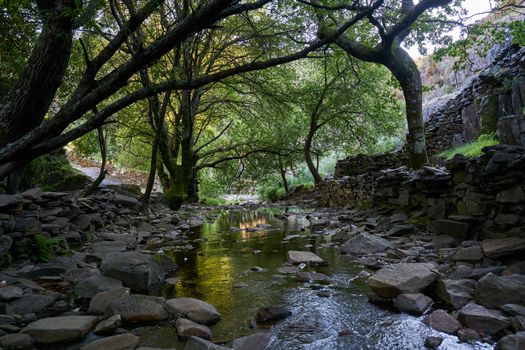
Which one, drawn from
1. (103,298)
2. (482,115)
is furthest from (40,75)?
(482,115)

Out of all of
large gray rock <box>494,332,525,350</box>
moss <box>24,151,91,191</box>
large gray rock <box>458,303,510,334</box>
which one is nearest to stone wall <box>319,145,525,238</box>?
large gray rock <box>458,303,510,334</box>

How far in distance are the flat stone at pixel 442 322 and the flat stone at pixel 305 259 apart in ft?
6.64

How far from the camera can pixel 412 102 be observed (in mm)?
8484

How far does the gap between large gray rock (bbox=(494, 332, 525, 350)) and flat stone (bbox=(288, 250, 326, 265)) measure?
2583 millimetres

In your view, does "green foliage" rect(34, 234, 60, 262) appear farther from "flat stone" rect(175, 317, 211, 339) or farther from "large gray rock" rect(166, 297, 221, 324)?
"flat stone" rect(175, 317, 211, 339)

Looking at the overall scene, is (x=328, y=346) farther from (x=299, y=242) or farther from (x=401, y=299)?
(x=299, y=242)

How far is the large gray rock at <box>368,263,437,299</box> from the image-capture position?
3.06m

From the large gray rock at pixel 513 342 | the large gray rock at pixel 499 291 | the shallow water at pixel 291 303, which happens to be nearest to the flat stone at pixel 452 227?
the shallow water at pixel 291 303

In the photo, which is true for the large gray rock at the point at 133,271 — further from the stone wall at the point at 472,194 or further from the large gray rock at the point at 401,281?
the stone wall at the point at 472,194

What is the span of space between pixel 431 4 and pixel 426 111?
11.4 m

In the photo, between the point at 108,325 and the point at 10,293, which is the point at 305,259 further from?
the point at 10,293

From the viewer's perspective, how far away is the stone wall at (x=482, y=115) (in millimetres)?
5786

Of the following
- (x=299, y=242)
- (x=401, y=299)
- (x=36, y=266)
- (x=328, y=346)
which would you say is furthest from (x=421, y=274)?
(x=36, y=266)

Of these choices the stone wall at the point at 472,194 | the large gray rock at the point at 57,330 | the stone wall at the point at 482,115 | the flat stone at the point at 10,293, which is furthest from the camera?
the stone wall at the point at 482,115
